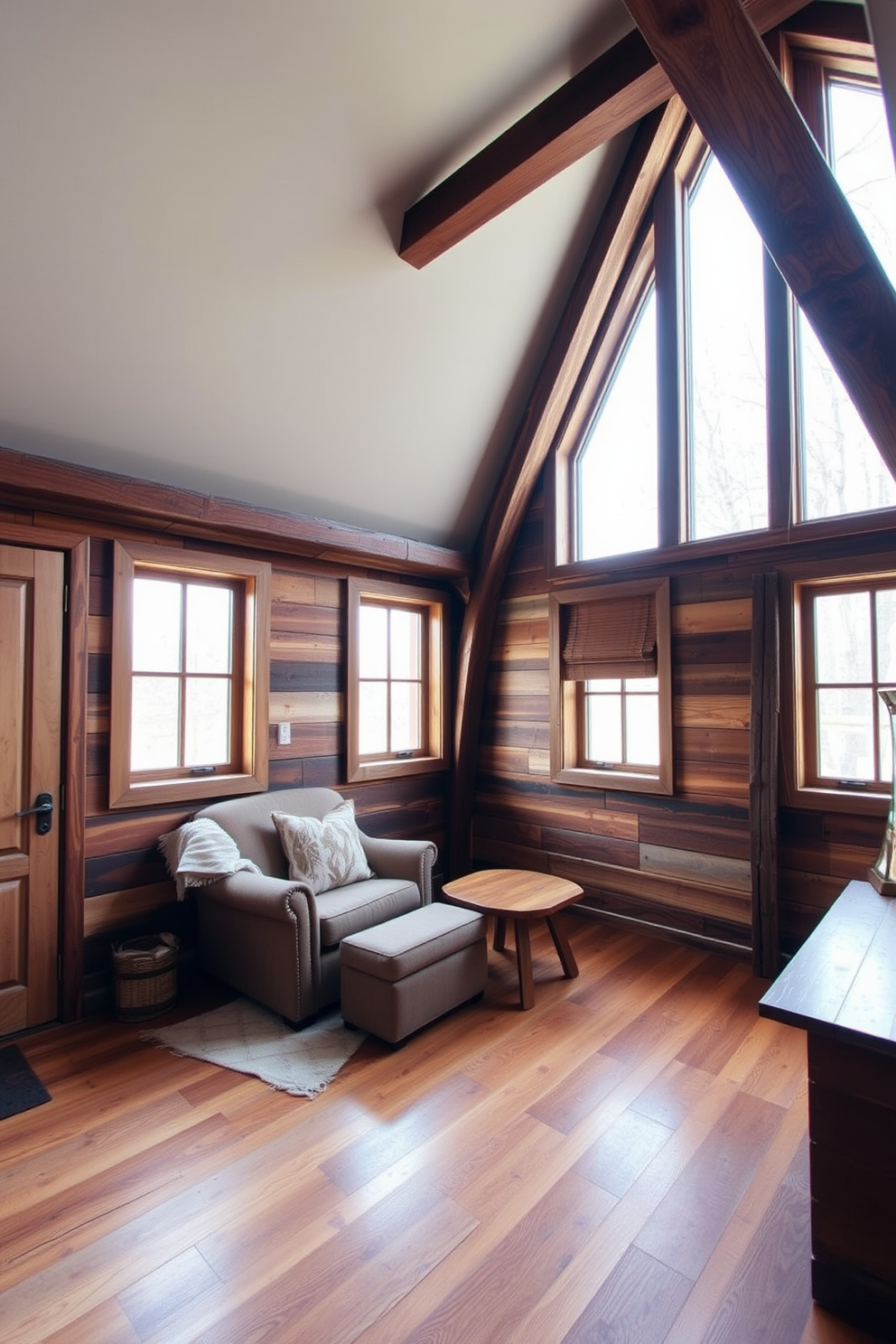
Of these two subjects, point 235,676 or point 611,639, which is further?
point 611,639

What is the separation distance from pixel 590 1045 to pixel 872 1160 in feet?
4.21

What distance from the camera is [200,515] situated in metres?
3.09

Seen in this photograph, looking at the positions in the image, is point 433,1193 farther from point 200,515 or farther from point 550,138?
point 550,138

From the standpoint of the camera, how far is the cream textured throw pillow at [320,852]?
3158 millimetres

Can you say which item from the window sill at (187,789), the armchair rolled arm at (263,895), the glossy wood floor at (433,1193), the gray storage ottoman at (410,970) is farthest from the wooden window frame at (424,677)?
the glossy wood floor at (433,1193)

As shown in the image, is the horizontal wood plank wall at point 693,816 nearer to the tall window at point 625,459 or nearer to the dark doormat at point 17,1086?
the tall window at point 625,459

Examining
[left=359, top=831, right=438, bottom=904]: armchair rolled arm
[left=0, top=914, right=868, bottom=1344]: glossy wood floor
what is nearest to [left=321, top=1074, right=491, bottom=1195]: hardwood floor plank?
[left=0, top=914, right=868, bottom=1344]: glossy wood floor

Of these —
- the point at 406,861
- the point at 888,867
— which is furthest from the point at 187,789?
the point at 888,867

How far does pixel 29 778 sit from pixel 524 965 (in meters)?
2.27

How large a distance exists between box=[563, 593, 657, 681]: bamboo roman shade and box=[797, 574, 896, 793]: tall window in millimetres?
781

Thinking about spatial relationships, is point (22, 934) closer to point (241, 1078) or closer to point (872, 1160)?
point (241, 1078)

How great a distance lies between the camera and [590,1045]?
262cm

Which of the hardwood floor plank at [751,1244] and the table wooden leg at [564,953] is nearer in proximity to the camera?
the hardwood floor plank at [751,1244]

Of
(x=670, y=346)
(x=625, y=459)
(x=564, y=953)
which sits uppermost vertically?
(x=670, y=346)
